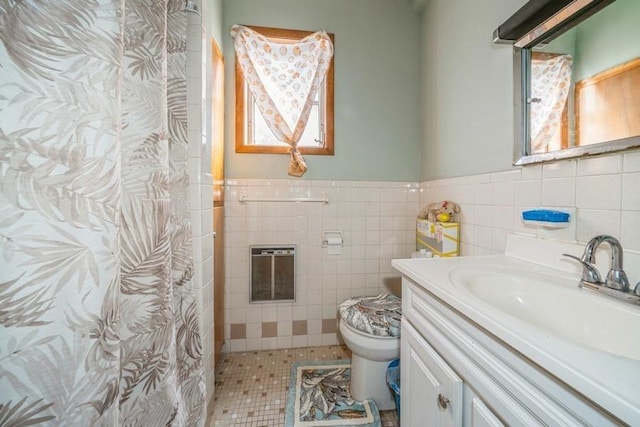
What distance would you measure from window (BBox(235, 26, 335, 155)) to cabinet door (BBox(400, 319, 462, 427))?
1.36 metres

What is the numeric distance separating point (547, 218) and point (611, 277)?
0.87ft

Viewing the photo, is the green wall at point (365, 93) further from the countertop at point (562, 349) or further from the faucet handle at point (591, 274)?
the faucet handle at point (591, 274)

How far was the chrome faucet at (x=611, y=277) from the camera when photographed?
1.97ft

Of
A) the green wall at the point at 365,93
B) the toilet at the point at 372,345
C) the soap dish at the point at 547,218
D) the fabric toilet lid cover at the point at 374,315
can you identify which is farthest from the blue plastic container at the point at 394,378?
the green wall at the point at 365,93

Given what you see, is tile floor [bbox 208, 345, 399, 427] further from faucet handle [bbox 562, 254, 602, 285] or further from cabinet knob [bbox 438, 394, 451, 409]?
faucet handle [bbox 562, 254, 602, 285]

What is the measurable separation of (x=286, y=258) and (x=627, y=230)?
161cm

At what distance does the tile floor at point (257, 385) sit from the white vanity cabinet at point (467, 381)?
63 centimetres

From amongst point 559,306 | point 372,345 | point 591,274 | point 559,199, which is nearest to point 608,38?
point 559,199

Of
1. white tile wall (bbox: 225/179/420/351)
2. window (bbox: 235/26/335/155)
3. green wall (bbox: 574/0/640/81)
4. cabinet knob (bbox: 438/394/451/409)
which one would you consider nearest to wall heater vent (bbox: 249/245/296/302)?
white tile wall (bbox: 225/179/420/351)

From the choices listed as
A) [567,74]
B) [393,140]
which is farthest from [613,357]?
[393,140]

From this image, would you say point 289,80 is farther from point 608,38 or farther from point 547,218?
point 547,218

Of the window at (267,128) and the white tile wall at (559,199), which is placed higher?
the window at (267,128)

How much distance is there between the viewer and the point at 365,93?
184cm

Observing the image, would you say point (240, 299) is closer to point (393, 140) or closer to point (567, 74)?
point (393, 140)
